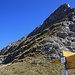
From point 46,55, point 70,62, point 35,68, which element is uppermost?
point 46,55

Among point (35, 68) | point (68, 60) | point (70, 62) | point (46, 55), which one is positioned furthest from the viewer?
point (46, 55)

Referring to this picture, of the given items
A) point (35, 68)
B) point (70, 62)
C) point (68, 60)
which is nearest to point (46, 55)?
point (35, 68)

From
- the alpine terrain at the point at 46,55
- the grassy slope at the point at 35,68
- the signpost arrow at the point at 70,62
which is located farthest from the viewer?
the alpine terrain at the point at 46,55

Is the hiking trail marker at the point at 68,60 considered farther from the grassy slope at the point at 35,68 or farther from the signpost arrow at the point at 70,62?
the grassy slope at the point at 35,68

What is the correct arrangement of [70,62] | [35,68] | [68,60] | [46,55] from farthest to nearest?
1. [46,55]
2. [35,68]
3. [68,60]
4. [70,62]

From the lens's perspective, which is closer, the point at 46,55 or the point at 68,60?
the point at 68,60

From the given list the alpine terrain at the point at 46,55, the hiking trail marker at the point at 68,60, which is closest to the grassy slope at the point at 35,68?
the alpine terrain at the point at 46,55

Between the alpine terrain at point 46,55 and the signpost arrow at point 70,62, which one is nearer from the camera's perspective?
the signpost arrow at point 70,62

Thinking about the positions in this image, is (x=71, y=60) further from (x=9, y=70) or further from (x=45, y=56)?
(x=45, y=56)

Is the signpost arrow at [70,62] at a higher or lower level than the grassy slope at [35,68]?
lower

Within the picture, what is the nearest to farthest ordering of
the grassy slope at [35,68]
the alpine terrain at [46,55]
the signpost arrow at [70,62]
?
1. the signpost arrow at [70,62]
2. the grassy slope at [35,68]
3. the alpine terrain at [46,55]

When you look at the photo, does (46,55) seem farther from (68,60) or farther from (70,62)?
(70,62)

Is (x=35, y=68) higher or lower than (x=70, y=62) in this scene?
higher

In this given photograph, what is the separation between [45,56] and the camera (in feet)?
206
